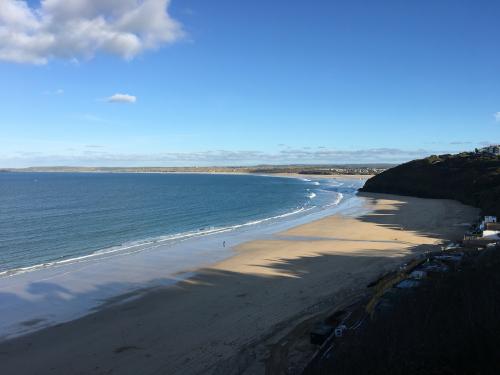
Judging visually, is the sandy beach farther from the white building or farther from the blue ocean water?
the blue ocean water

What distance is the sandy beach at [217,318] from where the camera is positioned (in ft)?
40.3

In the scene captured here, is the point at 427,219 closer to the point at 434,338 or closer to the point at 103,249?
the point at 103,249

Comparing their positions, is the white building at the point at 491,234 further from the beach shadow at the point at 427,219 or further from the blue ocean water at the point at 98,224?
the blue ocean water at the point at 98,224

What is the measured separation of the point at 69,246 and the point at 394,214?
34.7 meters

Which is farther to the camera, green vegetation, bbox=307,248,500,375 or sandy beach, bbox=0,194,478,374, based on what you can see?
sandy beach, bbox=0,194,478,374

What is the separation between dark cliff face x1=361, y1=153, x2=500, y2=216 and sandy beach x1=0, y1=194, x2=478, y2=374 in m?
34.1

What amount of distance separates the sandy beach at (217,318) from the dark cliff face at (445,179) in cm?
3411

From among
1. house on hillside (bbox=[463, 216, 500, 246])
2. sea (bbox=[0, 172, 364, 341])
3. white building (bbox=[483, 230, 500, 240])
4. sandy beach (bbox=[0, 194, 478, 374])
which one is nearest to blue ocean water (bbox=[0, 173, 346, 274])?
sea (bbox=[0, 172, 364, 341])

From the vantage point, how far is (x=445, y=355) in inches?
288

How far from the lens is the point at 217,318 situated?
1572 centimetres

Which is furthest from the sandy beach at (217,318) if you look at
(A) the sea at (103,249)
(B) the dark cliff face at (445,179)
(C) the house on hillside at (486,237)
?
(B) the dark cliff face at (445,179)

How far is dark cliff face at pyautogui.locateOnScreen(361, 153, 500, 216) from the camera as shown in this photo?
62750 mm

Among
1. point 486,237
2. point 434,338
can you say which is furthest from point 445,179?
point 434,338

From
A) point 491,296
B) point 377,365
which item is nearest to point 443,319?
point 491,296
